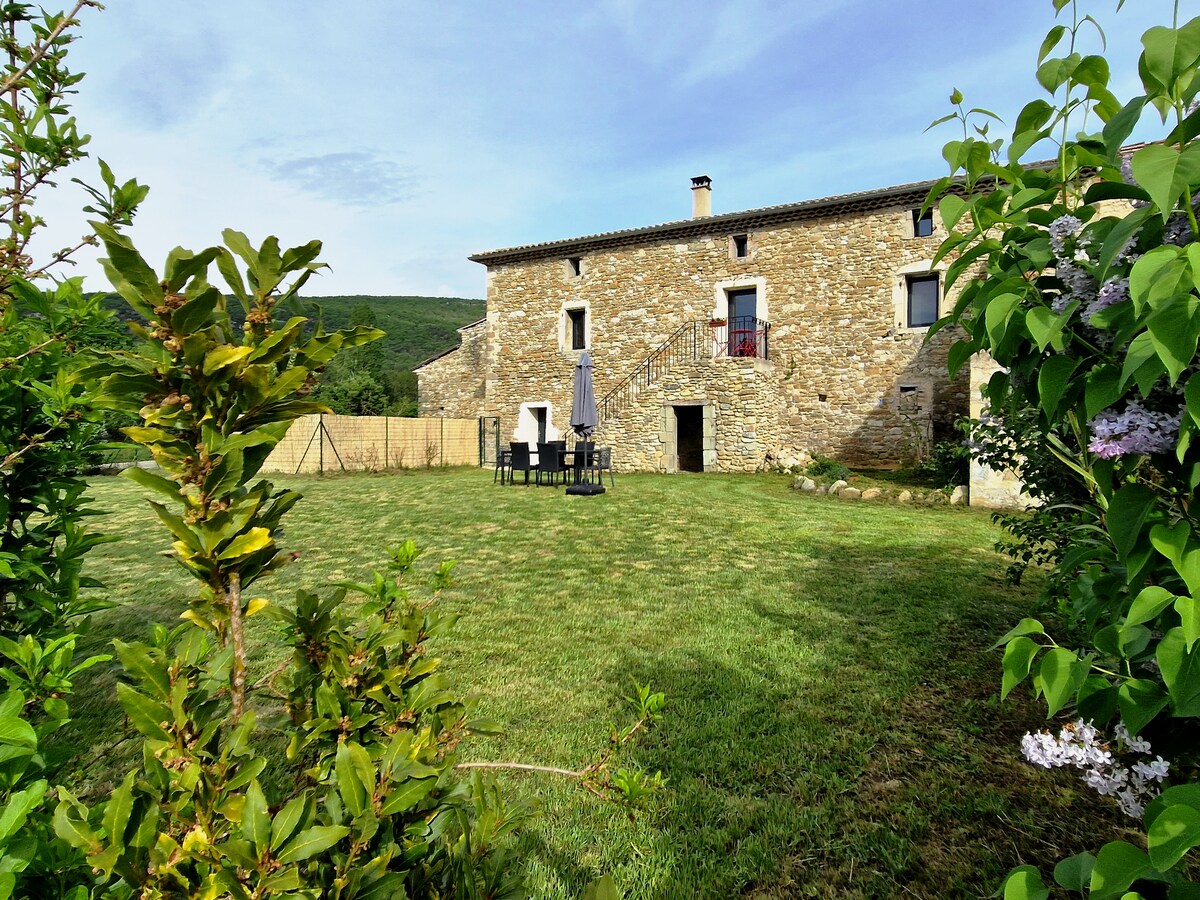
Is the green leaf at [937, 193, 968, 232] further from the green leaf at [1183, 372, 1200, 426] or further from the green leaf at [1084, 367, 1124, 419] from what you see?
the green leaf at [1183, 372, 1200, 426]

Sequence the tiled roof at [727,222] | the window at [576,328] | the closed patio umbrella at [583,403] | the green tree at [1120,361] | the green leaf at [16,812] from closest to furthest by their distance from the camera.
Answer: the green leaf at [16,812] → the green tree at [1120,361] → the closed patio umbrella at [583,403] → the tiled roof at [727,222] → the window at [576,328]

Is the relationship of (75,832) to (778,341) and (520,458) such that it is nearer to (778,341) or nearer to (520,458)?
(520,458)

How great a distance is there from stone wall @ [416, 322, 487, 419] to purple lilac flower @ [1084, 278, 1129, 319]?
2017 cm

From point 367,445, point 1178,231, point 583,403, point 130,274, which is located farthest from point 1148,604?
point 367,445

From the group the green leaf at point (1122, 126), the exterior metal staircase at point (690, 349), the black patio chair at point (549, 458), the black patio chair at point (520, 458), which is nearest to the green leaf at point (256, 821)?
the green leaf at point (1122, 126)

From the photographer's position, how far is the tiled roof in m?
13.7

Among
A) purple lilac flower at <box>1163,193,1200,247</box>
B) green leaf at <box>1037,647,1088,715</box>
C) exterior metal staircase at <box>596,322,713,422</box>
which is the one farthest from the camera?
exterior metal staircase at <box>596,322,713,422</box>

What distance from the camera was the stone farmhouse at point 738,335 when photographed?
45.2 ft

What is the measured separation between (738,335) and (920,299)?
4.37 meters

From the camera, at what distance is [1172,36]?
77 centimetres

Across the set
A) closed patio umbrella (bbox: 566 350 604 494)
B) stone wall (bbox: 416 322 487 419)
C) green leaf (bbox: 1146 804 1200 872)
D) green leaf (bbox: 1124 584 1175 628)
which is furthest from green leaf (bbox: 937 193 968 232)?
stone wall (bbox: 416 322 487 419)

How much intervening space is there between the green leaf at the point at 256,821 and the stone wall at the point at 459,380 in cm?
2020

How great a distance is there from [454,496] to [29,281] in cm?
968

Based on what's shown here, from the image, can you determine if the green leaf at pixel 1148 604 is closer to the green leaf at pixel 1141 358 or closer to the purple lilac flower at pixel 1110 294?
the green leaf at pixel 1141 358
